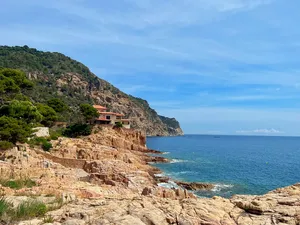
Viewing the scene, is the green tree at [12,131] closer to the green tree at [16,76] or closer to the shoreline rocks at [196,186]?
the green tree at [16,76]

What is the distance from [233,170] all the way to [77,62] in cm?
12664

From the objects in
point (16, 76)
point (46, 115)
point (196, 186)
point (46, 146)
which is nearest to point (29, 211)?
point (196, 186)

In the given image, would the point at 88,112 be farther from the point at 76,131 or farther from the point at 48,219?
the point at 48,219

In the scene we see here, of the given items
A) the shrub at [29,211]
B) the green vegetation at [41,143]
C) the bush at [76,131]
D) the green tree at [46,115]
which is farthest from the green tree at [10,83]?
the shrub at [29,211]

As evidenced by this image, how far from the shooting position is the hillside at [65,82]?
107394 mm

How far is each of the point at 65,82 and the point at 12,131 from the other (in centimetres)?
9209

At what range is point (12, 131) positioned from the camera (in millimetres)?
37000

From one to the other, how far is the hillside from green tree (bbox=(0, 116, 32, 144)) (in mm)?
40469

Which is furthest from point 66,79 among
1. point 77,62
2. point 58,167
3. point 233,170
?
point 58,167

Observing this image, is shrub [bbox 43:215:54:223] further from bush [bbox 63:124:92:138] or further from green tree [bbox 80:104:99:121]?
green tree [bbox 80:104:99:121]

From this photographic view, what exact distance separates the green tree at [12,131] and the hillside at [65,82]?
133ft

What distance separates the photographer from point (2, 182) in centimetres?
1780

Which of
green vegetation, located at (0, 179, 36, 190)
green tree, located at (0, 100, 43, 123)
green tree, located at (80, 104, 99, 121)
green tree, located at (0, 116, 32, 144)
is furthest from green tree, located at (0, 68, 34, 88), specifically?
green vegetation, located at (0, 179, 36, 190)

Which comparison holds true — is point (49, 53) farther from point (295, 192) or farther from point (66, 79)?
point (295, 192)
